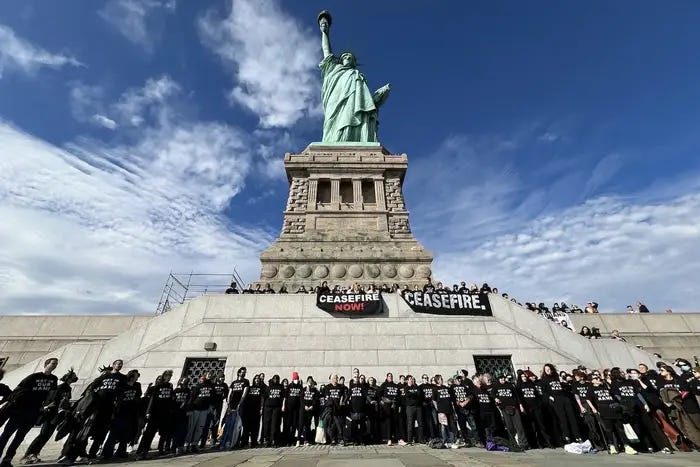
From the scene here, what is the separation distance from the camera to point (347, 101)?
110 ft

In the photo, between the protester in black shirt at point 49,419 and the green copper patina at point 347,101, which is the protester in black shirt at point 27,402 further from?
the green copper patina at point 347,101

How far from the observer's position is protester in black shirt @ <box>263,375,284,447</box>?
8.87m

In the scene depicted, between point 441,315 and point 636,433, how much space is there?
7.48m

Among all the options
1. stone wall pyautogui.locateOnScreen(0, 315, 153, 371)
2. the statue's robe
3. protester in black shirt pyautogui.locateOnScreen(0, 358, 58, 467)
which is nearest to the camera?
protester in black shirt pyautogui.locateOnScreen(0, 358, 58, 467)

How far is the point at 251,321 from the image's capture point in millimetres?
14414

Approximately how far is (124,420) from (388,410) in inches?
249

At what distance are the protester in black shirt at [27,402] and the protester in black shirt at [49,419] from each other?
1.05 ft

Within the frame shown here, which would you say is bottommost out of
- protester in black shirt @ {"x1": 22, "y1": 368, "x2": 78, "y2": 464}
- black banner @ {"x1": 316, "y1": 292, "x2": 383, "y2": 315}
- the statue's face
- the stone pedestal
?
protester in black shirt @ {"x1": 22, "y1": 368, "x2": 78, "y2": 464}

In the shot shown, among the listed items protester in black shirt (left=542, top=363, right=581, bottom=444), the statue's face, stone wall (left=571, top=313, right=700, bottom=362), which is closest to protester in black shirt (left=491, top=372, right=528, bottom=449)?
protester in black shirt (left=542, top=363, right=581, bottom=444)

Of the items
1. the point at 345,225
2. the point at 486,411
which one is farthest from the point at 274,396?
the point at 345,225

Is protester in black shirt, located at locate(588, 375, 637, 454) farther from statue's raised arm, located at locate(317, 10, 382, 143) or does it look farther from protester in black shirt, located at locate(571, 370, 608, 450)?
statue's raised arm, located at locate(317, 10, 382, 143)

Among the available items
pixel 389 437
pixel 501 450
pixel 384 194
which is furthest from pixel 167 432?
pixel 384 194

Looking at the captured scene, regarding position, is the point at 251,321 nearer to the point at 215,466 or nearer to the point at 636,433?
the point at 215,466

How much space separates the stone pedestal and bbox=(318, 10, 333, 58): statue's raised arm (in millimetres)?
15929
